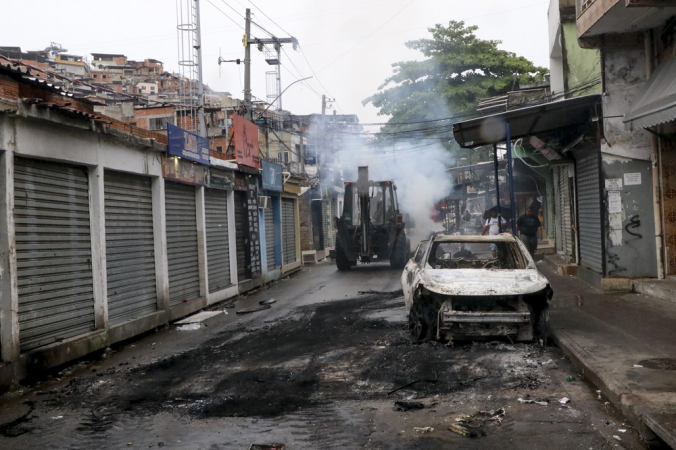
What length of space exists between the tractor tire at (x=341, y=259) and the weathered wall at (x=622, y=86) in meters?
11.3

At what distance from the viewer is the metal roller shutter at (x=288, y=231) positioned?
24.6 meters

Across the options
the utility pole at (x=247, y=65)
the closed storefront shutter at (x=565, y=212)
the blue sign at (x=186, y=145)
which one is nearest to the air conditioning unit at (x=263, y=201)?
the utility pole at (x=247, y=65)

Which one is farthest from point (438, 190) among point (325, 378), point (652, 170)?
point (325, 378)

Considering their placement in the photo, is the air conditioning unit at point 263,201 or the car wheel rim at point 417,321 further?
the air conditioning unit at point 263,201

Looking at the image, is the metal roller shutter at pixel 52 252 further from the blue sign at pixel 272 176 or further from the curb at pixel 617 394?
the blue sign at pixel 272 176

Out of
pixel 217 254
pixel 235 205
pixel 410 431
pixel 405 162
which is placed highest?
pixel 405 162

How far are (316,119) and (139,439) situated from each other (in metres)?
41.3

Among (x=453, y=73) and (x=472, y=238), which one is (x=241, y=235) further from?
(x=453, y=73)

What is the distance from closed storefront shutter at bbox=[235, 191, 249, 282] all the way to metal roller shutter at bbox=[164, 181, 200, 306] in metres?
3.58

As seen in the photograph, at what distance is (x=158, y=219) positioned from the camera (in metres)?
12.9

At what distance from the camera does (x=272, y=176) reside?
2252cm

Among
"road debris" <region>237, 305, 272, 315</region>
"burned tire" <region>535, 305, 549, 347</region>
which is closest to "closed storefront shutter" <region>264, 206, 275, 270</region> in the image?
"road debris" <region>237, 305, 272, 315</region>

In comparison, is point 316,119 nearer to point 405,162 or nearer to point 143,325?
point 405,162

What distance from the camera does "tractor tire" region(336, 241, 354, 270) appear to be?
22.6 m
